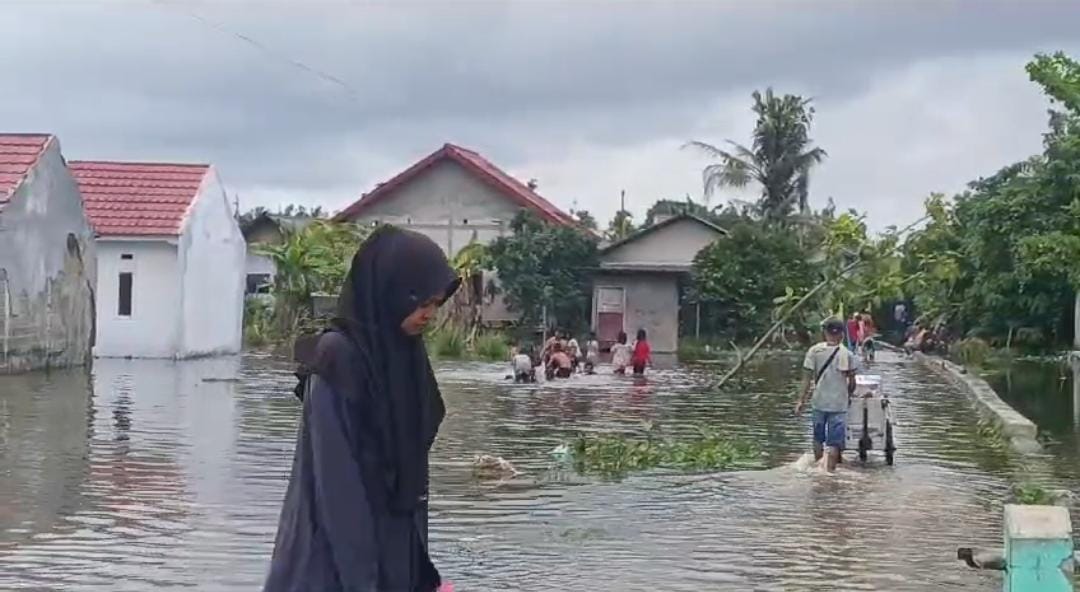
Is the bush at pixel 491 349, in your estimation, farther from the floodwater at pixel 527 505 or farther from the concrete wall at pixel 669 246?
the floodwater at pixel 527 505

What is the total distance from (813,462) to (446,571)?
19.9ft

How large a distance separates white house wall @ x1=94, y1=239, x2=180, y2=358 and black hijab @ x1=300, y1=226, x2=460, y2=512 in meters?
28.4

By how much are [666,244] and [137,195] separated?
1924cm

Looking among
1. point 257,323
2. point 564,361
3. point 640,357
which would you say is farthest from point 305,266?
point 564,361

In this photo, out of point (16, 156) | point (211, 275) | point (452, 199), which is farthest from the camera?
point (452, 199)

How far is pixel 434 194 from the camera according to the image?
168 ft

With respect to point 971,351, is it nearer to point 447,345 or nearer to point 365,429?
point 447,345

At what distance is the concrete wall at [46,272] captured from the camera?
26969 mm

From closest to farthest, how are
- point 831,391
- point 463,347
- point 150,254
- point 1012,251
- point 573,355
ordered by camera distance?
point 831,391 → point 573,355 → point 150,254 → point 463,347 → point 1012,251

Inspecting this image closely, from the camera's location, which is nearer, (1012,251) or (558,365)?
(558,365)

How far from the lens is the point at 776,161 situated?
179 ft

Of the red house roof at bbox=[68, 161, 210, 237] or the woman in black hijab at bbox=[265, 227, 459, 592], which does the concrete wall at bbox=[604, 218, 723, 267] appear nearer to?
the red house roof at bbox=[68, 161, 210, 237]

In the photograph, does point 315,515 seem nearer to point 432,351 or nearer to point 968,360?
point 432,351

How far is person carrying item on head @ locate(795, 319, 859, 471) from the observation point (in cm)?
1470
